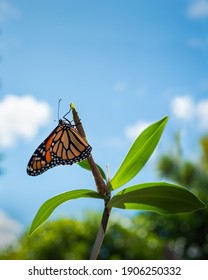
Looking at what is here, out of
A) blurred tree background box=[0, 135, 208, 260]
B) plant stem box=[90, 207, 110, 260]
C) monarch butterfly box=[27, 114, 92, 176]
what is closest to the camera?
plant stem box=[90, 207, 110, 260]

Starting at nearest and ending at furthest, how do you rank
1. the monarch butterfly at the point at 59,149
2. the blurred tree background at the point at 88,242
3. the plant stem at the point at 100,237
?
the plant stem at the point at 100,237 → the monarch butterfly at the point at 59,149 → the blurred tree background at the point at 88,242

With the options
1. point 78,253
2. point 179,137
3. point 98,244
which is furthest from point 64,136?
point 179,137

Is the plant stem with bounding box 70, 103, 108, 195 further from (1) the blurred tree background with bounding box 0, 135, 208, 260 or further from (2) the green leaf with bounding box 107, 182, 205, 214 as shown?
(1) the blurred tree background with bounding box 0, 135, 208, 260

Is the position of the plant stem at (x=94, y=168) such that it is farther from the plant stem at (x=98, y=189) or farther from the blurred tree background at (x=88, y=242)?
the blurred tree background at (x=88, y=242)

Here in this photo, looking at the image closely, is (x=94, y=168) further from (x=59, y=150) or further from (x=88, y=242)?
(x=88, y=242)

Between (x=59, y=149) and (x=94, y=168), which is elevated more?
(x=59, y=149)

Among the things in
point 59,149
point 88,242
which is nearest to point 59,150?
point 59,149

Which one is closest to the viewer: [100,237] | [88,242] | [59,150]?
[100,237]

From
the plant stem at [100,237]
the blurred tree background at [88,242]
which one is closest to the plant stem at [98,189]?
the plant stem at [100,237]

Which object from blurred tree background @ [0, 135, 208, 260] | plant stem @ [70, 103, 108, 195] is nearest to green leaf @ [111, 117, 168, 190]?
plant stem @ [70, 103, 108, 195]
